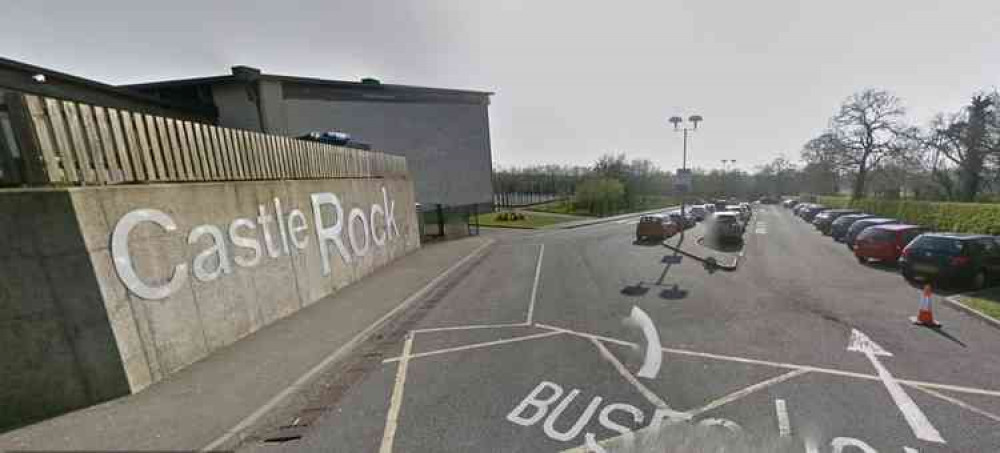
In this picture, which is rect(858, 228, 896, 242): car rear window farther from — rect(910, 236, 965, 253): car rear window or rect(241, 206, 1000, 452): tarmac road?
rect(241, 206, 1000, 452): tarmac road

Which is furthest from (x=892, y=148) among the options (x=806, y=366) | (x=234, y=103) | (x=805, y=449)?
(x=234, y=103)

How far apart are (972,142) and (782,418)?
37.1 meters

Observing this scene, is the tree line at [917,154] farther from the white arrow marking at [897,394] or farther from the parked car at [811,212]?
the white arrow marking at [897,394]

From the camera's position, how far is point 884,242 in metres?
11.0

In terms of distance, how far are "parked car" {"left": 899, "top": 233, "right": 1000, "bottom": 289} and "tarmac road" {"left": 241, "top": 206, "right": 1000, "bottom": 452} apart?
61cm

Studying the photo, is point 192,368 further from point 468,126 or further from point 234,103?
point 468,126

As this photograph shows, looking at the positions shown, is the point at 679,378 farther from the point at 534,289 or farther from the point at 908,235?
the point at 908,235

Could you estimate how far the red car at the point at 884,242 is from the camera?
1090 centimetres

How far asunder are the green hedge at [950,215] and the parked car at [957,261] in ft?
21.8

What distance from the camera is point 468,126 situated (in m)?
33.9

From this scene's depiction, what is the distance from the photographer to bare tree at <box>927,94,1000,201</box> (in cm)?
2380

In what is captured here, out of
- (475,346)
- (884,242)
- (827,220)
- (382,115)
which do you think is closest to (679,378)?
(475,346)

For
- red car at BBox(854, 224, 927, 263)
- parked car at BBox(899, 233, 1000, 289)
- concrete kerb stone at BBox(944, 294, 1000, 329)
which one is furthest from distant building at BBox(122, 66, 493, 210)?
concrete kerb stone at BBox(944, 294, 1000, 329)

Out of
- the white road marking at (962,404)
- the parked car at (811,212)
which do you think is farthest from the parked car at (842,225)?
the white road marking at (962,404)
